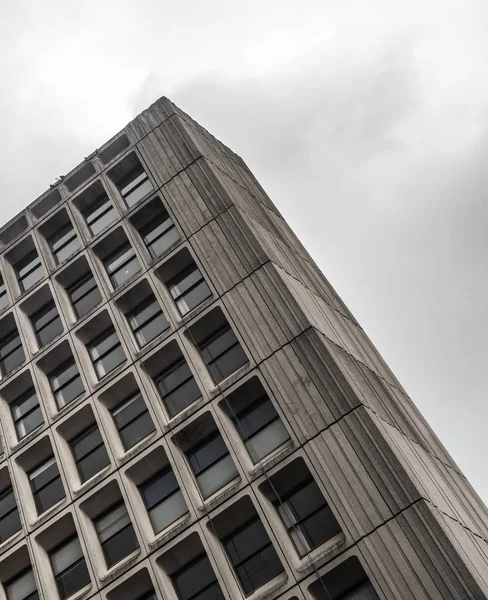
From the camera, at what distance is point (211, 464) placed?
27172 millimetres

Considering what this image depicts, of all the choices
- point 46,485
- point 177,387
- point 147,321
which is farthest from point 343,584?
point 147,321

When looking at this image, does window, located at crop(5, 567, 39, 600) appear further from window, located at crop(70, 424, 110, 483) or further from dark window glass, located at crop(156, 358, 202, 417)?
dark window glass, located at crop(156, 358, 202, 417)

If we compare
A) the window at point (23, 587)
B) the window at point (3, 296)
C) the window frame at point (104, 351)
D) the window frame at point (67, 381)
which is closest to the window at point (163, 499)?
the window frame at point (104, 351)

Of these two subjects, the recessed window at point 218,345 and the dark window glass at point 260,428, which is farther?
the recessed window at point 218,345

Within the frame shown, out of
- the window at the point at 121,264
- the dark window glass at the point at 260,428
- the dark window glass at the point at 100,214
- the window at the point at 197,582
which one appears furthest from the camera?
the dark window glass at the point at 100,214

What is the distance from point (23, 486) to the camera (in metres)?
30.9

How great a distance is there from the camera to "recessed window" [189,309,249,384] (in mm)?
28766

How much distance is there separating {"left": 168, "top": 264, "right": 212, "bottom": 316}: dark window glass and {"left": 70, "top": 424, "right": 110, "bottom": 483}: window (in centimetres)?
564

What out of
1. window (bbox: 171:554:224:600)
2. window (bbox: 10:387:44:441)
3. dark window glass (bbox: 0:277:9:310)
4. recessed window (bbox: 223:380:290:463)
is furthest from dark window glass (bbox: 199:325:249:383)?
dark window glass (bbox: 0:277:9:310)

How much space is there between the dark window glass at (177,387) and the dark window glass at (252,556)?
538cm

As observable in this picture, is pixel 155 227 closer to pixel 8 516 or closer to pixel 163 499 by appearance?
pixel 163 499

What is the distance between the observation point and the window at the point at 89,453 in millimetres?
29969

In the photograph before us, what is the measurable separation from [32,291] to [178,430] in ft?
41.1

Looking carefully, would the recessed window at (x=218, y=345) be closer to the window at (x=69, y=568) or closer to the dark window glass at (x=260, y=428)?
the dark window glass at (x=260, y=428)
